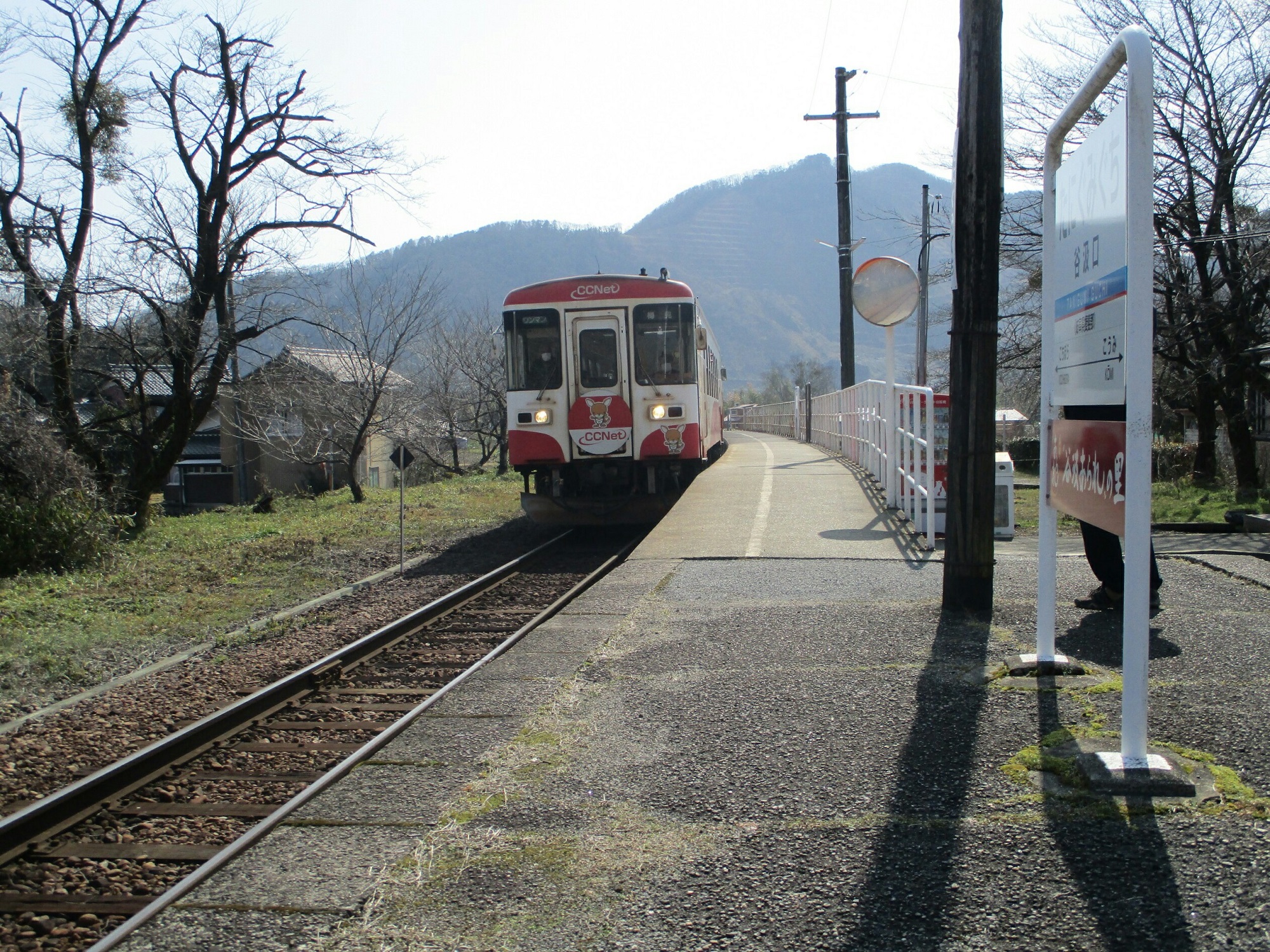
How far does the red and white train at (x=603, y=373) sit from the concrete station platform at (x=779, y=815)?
290 inches

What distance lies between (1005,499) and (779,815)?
796cm

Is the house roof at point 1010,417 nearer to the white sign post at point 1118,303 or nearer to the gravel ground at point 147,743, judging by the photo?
the gravel ground at point 147,743

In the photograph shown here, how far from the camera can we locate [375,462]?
143 ft

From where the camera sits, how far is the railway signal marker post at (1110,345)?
3068 millimetres

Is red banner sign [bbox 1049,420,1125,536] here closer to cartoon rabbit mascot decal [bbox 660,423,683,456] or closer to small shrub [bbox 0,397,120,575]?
cartoon rabbit mascot decal [bbox 660,423,683,456]

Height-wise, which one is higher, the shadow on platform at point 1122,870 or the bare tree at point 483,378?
the bare tree at point 483,378

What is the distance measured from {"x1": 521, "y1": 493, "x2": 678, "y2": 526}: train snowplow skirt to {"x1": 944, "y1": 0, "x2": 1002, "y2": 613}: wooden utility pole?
774cm

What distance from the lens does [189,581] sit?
36.5ft

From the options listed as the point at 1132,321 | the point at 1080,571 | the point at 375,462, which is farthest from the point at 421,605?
the point at 375,462

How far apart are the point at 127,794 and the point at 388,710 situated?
1512 millimetres

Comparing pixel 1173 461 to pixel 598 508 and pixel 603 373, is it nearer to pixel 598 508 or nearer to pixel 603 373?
pixel 598 508

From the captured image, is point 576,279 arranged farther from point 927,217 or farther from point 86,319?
point 927,217

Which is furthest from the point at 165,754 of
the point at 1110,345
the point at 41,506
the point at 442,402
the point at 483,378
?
the point at 483,378

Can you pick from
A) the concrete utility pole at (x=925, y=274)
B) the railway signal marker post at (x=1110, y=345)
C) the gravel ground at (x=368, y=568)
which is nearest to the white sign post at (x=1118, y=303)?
the railway signal marker post at (x=1110, y=345)
